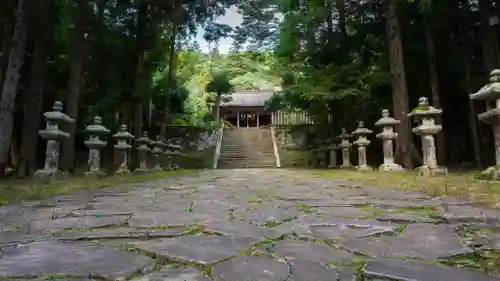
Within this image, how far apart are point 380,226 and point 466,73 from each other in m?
9.33

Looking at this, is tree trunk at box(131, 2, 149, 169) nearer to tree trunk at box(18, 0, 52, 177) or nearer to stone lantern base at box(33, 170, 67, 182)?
tree trunk at box(18, 0, 52, 177)

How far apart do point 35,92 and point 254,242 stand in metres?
7.30

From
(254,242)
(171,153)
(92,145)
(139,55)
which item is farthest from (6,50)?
(254,242)

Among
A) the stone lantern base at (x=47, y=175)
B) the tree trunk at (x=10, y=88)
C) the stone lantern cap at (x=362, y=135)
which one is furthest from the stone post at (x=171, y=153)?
the stone lantern base at (x=47, y=175)

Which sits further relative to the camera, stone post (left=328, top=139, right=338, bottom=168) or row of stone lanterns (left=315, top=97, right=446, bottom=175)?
stone post (left=328, top=139, right=338, bottom=168)

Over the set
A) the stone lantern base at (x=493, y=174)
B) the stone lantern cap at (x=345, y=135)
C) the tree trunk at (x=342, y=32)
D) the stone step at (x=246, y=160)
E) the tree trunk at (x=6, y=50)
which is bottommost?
the stone lantern base at (x=493, y=174)

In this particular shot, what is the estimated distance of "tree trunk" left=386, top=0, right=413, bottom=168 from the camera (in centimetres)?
Result: 830

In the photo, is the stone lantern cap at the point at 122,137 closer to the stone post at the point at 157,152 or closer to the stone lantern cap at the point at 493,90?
the stone post at the point at 157,152

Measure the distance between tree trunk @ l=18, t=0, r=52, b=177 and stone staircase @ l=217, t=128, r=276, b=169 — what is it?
8.82 m

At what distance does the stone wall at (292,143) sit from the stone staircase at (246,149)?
527mm

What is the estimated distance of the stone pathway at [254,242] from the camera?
1.30m

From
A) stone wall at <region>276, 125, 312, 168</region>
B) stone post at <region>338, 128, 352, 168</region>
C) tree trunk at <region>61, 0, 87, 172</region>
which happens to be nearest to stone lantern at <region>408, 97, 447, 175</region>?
stone post at <region>338, 128, 352, 168</region>

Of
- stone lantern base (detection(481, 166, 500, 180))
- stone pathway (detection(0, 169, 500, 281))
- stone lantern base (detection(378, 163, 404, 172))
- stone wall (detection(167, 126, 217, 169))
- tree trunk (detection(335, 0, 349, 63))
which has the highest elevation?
tree trunk (detection(335, 0, 349, 63))

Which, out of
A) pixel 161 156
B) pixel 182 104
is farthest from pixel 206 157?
pixel 161 156
